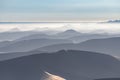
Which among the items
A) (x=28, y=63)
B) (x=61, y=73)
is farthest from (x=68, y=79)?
(x=28, y=63)

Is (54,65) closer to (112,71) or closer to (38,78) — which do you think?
(112,71)

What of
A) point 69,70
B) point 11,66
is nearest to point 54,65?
point 69,70

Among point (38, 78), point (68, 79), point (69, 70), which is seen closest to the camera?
point (38, 78)

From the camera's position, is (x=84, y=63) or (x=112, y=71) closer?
(x=112, y=71)

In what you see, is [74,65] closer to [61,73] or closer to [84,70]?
[84,70]

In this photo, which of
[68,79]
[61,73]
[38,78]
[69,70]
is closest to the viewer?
[38,78]

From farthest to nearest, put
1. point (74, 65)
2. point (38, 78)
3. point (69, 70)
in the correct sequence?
point (74, 65) < point (69, 70) < point (38, 78)
